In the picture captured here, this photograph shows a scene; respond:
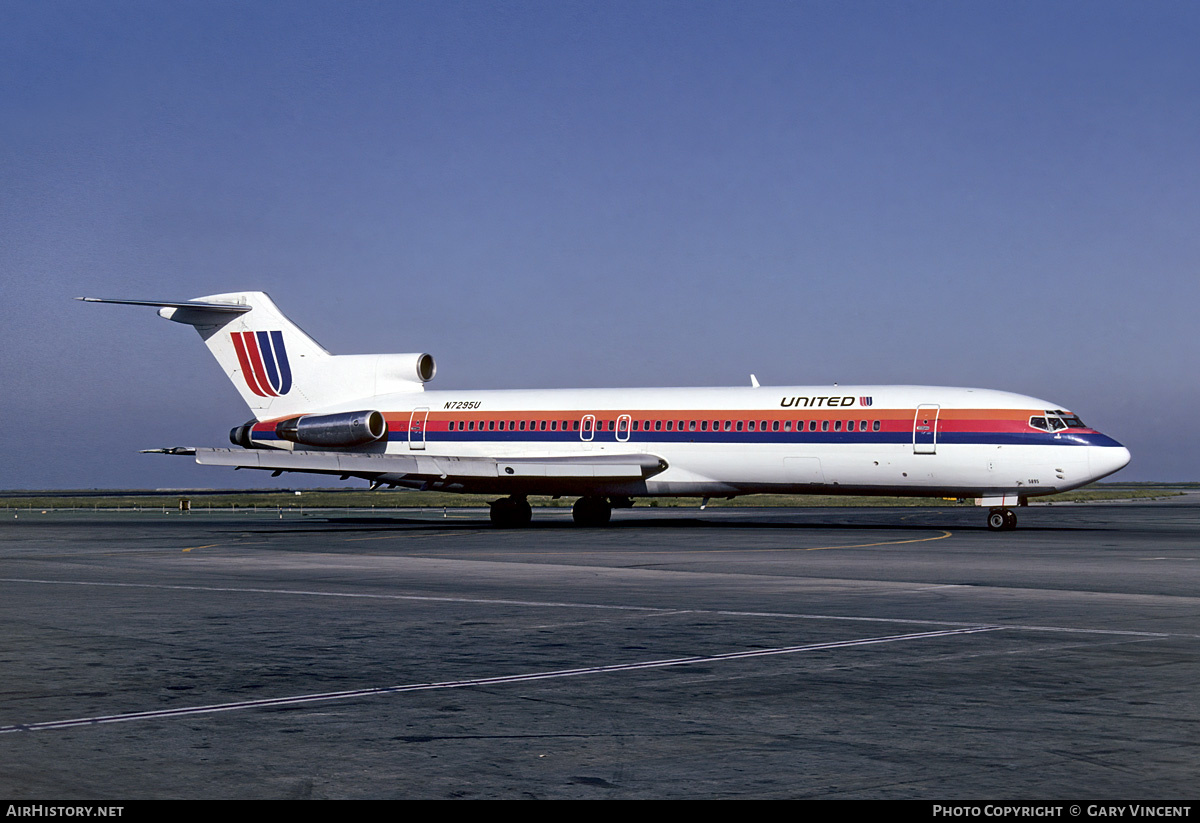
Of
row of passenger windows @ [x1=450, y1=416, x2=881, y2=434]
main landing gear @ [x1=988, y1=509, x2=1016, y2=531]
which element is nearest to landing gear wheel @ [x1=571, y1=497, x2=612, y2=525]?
row of passenger windows @ [x1=450, y1=416, x2=881, y2=434]

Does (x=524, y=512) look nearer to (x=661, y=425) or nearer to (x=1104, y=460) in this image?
(x=661, y=425)

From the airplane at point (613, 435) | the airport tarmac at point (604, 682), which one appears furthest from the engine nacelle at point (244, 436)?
the airport tarmac at point (604, 682)

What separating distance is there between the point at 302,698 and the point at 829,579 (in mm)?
11792

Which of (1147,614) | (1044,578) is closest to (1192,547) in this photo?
(1044,578)

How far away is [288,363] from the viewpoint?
44.0 m

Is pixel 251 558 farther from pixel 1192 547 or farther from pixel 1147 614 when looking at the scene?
pixel 1192 547

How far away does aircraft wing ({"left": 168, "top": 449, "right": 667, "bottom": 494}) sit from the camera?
3753cm

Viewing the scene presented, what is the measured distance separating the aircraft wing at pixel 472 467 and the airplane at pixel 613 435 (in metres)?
0.06

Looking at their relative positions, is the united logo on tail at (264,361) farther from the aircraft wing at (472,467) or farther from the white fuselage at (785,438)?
the aircraft wing at (472,467)

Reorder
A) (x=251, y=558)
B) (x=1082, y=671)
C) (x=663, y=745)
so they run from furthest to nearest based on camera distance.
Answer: (x=251, y=558) → (x=1082, y=671) → (x=663, y=745)

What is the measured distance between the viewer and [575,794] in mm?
6309

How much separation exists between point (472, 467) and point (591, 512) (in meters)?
4.84

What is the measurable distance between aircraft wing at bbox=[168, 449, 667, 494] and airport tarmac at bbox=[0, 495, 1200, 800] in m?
15.6

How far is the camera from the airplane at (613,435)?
33.7 m
